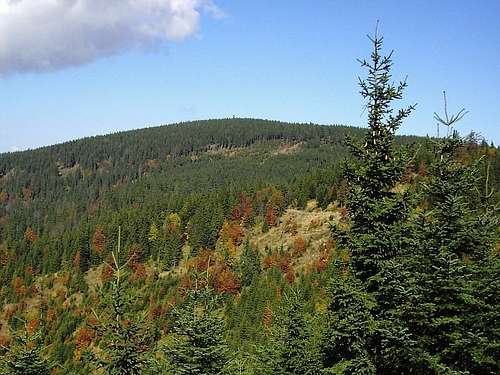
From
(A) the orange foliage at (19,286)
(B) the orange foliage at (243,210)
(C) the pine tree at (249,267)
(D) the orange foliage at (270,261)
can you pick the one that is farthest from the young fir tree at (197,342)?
(A) the orange foliage at (19,286)

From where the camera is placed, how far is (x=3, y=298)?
4724 inches

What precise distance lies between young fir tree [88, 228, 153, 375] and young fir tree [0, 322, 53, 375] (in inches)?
146

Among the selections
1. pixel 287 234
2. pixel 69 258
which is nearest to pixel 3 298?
pixel 69 258

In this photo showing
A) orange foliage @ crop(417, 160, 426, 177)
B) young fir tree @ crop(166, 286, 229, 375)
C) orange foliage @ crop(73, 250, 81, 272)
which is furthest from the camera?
orange foliage @ crop(73, 250, 81, 272)

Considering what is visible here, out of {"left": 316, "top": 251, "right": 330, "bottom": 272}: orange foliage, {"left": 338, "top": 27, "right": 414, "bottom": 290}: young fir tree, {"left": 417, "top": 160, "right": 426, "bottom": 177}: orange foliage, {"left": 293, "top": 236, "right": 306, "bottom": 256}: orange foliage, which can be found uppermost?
{"left": 417, "top": 160, "right": 426, "bottom": 177}: orange foliage

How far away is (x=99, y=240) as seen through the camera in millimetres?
136625

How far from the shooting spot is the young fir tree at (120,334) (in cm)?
1505

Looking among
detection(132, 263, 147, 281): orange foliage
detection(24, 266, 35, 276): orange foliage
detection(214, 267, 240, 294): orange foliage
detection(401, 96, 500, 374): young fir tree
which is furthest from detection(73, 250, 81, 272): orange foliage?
detection(401, 96, 500, 374): young fir tree

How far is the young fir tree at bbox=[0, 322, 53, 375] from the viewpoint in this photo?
58.1 ft

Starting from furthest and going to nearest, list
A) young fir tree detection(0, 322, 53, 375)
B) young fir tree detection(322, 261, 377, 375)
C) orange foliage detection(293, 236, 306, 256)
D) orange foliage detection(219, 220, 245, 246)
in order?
orange foliage detection(219, 220, 245, 246) < orange foliage detection(293, 236, 306, 256) < young fir tree detection(0, 322, 53, 375) < young fir tree detection(322, 261, 377, 375)

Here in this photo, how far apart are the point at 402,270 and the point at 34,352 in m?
13.6

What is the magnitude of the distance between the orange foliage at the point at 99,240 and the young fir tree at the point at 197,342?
119 meters

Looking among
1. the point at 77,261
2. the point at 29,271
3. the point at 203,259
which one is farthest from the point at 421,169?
the point at 29,271

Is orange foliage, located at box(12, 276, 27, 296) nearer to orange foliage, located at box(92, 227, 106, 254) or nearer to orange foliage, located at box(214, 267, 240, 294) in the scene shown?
orange foliage, located at box(92, 227, 106, 254)
